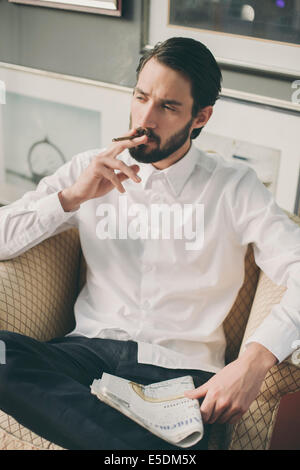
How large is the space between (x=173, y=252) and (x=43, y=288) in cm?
39

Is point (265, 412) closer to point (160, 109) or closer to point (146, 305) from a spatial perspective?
point (146, 305)

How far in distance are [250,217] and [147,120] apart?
0.38m

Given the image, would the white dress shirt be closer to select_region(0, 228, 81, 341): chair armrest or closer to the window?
select_region(0, 228, 81, 341): chair armrest

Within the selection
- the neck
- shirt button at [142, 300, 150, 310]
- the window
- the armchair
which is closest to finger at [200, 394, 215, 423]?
the armchair

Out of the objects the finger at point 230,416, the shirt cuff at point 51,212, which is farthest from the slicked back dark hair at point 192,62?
the finger at point 230,416

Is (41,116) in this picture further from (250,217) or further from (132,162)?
(250,217)

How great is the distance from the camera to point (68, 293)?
162 cm

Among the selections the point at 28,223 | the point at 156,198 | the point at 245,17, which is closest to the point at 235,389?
the point at 156,198

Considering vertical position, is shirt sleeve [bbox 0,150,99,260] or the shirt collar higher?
the shirt collar

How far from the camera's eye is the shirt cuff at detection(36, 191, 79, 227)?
1.44 metres

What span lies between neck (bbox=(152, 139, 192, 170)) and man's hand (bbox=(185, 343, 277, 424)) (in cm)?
59

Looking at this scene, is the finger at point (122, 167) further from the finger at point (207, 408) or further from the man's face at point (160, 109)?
the finger at point (207, 408)

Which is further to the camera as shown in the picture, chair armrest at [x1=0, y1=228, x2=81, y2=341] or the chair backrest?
the chair backrest
